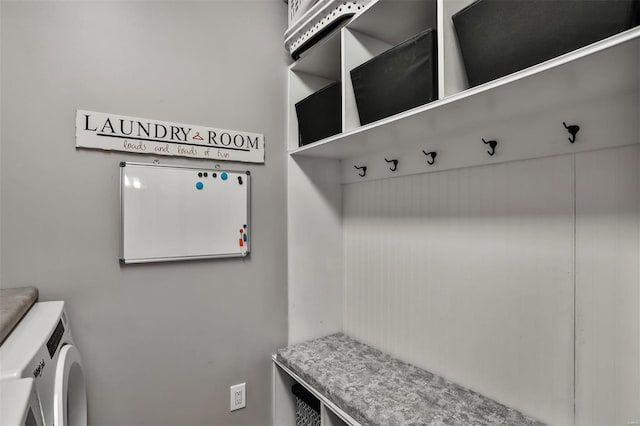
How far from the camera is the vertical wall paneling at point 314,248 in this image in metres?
1.88

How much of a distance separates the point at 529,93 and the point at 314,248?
130cm

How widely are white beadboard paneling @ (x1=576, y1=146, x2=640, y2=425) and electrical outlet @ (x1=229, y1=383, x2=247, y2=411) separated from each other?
1440 mm

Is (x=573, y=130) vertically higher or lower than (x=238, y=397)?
higher

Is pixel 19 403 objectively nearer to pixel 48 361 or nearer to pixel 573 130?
pixel 48 361

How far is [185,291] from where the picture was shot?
161cm

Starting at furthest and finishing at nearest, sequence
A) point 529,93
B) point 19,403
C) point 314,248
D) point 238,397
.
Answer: point 314,248, point 238,397, point 529,93, point 19,403

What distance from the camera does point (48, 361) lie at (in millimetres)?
913

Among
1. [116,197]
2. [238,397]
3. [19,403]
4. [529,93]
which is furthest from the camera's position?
[238,397]

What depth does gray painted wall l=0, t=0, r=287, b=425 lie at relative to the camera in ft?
4.28

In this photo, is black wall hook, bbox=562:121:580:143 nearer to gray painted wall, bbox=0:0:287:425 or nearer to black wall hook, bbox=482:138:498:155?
black wall hook, bbox=482:138:498:155

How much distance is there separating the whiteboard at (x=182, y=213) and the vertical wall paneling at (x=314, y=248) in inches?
11.5

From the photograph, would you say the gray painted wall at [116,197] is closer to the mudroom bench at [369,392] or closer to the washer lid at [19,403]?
the mudroom bench at [369,392]

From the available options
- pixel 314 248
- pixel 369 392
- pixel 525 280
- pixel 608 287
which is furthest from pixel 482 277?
pixel 314 248

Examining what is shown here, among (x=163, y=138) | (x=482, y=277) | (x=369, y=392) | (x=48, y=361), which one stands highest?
(x=163, y=138)
